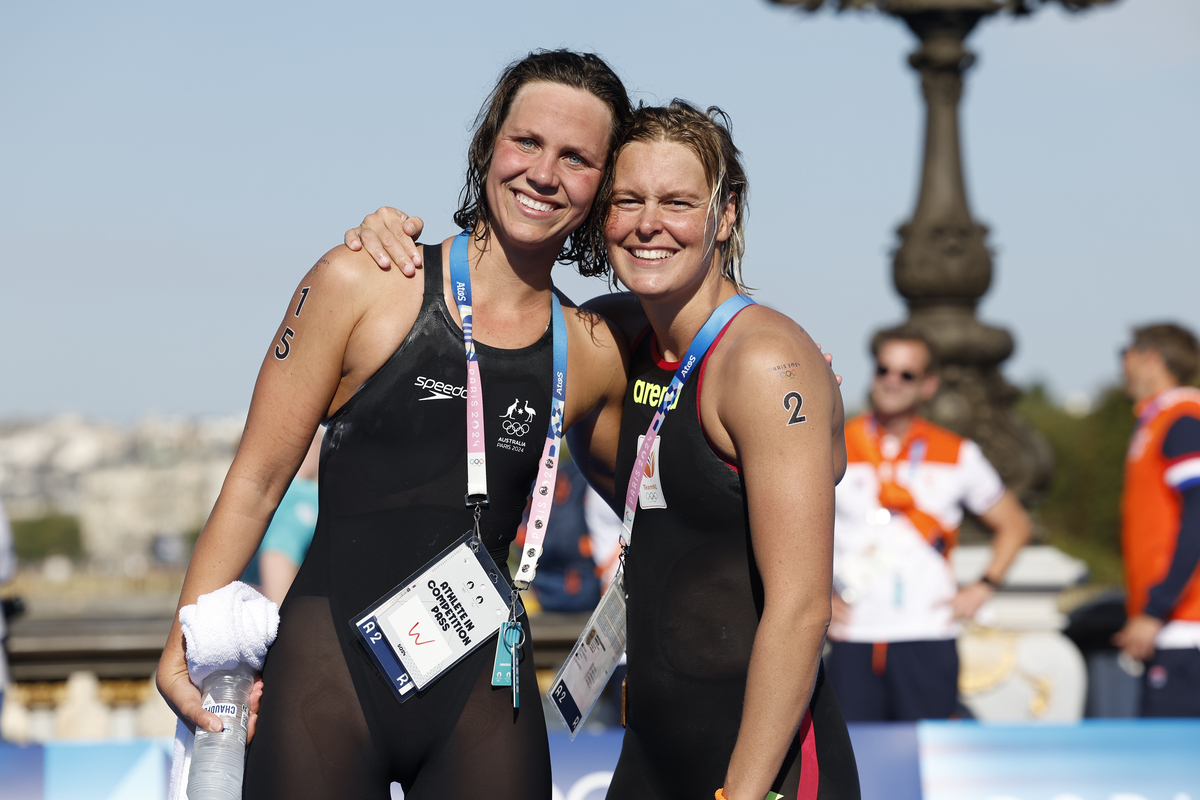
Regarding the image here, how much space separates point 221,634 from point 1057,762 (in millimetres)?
3149

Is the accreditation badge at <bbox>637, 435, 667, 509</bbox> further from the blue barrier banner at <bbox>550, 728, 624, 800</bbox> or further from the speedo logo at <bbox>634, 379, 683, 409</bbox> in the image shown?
the blue barrier banner at <bbox>550, 728, 624, 800</bbox>

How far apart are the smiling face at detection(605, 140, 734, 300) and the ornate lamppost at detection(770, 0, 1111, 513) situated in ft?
15.1

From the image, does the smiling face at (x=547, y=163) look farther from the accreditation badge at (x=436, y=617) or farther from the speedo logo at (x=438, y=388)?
the accreditation badge at (x=436, y=617)

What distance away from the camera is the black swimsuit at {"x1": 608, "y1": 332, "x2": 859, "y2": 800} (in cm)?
266

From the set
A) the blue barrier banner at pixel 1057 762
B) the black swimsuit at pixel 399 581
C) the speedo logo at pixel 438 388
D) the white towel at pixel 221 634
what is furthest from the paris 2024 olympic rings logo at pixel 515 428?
the blue barrier banner at pixel 1057 762

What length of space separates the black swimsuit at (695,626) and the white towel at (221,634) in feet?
2.77

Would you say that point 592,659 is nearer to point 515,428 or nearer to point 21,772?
point 515,428

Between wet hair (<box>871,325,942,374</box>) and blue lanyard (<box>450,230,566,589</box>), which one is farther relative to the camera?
wet hair (<box>871,325,942,374</box>)

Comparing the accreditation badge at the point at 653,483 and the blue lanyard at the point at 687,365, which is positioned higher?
the blue lanyard at the point at 687,365

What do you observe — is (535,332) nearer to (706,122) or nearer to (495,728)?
(706,122)

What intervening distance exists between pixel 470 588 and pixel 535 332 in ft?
1.98

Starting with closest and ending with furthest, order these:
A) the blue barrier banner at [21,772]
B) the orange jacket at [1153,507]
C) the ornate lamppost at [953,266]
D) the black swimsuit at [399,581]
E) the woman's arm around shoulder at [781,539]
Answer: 1. the woman's arm around shoulder at [781,539]
2. the black swimsuit at [399,581]
3. the blue barrier banner at [21,772]
4. the orange jacket at [1153,507]
5. the ornate lamppost at [953,266]

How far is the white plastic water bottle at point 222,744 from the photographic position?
252cm

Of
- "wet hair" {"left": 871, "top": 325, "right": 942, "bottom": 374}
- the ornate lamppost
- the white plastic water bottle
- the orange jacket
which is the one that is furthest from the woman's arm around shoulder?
the ornate lamppost
